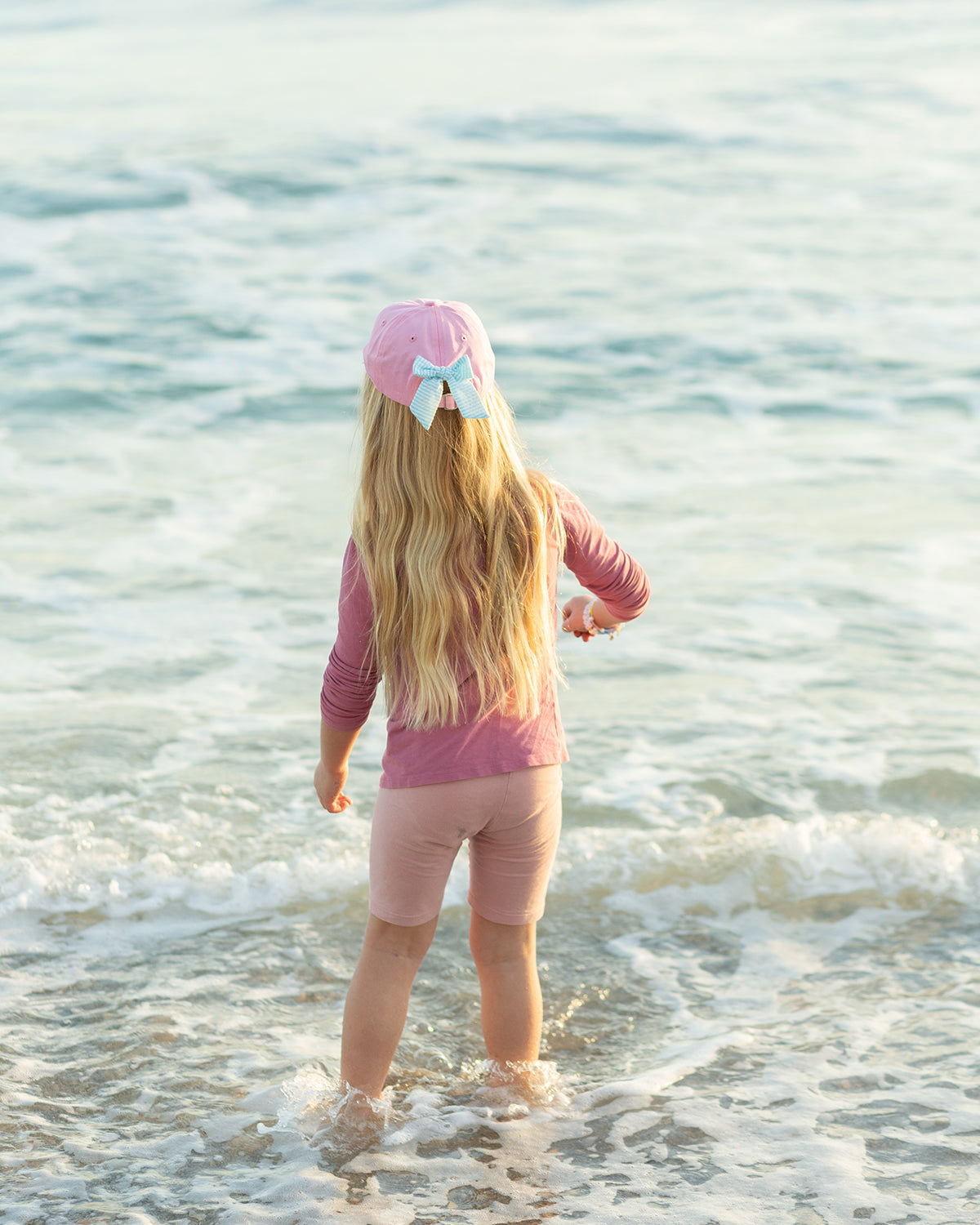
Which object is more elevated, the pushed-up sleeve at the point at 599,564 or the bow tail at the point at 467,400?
the bow tail at the point at 467,400

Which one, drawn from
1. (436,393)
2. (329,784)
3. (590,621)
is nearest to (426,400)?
(436,393)

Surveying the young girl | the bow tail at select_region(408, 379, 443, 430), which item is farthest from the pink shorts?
the bow tail at select_region(408, 379, 443, 430)

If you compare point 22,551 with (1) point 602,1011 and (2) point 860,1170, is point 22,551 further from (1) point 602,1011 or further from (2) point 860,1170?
(2) point 860,1170

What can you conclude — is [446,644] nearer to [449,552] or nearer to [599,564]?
[449,552]

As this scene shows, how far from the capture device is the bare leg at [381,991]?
272 cm

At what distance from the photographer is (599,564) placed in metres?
2.71

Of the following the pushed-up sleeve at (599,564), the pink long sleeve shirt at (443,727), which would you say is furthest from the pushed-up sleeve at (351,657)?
the pushed-up sleeve at (599,564)

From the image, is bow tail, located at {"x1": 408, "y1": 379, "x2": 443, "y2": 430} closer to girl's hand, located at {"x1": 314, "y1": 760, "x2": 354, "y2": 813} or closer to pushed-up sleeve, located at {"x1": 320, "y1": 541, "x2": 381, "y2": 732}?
pushed-up sleeve, located at {"x1": 320, "y1": 541, "x2": 381, "y2": 732}

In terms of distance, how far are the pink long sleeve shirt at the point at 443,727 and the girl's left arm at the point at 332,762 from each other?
0.02 m

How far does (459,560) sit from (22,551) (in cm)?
490

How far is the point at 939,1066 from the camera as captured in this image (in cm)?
316

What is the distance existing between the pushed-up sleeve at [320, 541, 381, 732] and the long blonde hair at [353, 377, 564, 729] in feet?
0.10

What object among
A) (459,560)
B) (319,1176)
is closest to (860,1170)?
(319,1176)

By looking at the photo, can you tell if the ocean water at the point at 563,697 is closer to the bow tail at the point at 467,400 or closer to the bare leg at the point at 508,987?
the bare leg at the point at 508,987
